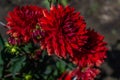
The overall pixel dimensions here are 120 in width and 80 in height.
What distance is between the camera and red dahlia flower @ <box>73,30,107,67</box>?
4.92ft

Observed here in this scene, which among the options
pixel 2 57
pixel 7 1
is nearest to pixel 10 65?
pixel 2 57

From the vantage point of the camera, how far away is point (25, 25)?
1356 mm

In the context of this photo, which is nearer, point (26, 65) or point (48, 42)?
point (48, 42)

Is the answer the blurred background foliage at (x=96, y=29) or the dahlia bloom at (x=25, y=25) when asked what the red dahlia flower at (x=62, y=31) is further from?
the blurred background foliage at (x=96, y=29)

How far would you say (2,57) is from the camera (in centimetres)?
168

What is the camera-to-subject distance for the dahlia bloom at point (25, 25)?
4.41ft

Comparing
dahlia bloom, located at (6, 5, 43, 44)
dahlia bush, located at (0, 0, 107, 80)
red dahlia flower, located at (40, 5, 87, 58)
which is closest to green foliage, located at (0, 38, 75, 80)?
dahlia bush, located at (0, 0, 107, 80)

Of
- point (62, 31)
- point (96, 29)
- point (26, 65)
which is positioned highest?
point (96, 29)

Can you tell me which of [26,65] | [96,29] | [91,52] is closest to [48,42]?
[91,52]

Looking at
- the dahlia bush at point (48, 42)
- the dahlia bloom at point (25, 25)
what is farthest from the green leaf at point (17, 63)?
the dahlia bloom at point (25, 25)

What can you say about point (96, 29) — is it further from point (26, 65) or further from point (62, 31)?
point (62, 31)

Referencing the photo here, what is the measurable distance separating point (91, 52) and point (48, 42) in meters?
0.29

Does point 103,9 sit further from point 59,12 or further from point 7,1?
point 59,12

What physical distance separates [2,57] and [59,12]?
48cm
